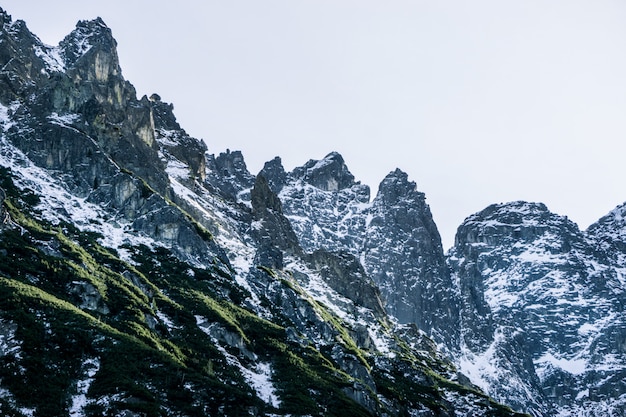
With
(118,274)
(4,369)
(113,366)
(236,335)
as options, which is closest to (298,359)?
(236,335)

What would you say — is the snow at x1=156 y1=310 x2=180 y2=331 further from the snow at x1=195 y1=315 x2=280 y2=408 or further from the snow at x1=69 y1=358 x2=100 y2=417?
the snow at x1=69 y1=358 x2=100 y2=417

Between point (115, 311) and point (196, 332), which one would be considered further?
point (196, 332)

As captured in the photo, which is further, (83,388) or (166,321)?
(166,321)

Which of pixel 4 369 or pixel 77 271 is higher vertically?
pixel 77 271

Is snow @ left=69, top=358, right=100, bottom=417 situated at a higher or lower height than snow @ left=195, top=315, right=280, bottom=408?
lower

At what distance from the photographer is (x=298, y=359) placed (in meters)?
191

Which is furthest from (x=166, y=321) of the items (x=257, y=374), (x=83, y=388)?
(x=83, y=388)

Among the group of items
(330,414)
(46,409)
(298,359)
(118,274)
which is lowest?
(46,409)

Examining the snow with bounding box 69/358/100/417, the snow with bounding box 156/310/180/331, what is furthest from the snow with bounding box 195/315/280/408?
the snow with bounding box 69/358/100/417

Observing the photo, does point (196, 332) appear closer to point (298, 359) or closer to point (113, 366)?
point (298, 359)

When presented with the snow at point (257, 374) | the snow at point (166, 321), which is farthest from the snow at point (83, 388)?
the snow at point (166, 321)

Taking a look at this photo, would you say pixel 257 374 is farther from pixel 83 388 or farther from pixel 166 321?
pixel 83 388

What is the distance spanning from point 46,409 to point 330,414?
60.4 meters

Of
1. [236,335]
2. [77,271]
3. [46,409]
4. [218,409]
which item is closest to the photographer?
[46,409]
